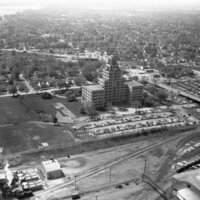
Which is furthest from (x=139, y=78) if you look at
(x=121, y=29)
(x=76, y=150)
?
(x=121, y=29)

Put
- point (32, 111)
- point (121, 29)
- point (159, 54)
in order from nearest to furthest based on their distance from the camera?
1. point (32, 111)
2. point (159, 54)
3. point (121, 29)

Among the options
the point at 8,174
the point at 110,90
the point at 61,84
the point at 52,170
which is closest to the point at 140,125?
the point at 110,90

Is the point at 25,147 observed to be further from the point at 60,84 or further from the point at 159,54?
the point at 159,54

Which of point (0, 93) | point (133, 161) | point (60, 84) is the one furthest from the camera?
point (60, 84)

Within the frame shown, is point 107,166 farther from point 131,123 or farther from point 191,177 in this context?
point 131,123

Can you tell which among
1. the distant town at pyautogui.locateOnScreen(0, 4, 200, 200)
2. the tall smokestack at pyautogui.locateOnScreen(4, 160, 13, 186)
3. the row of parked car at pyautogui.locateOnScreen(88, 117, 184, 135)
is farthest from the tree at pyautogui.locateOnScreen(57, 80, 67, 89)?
the tall smokestack at pyautogui.locateOnScreen(4, 160, 13, 186)

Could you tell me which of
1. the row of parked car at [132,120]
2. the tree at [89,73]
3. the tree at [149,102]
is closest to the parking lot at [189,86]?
the tree at [149,102]
